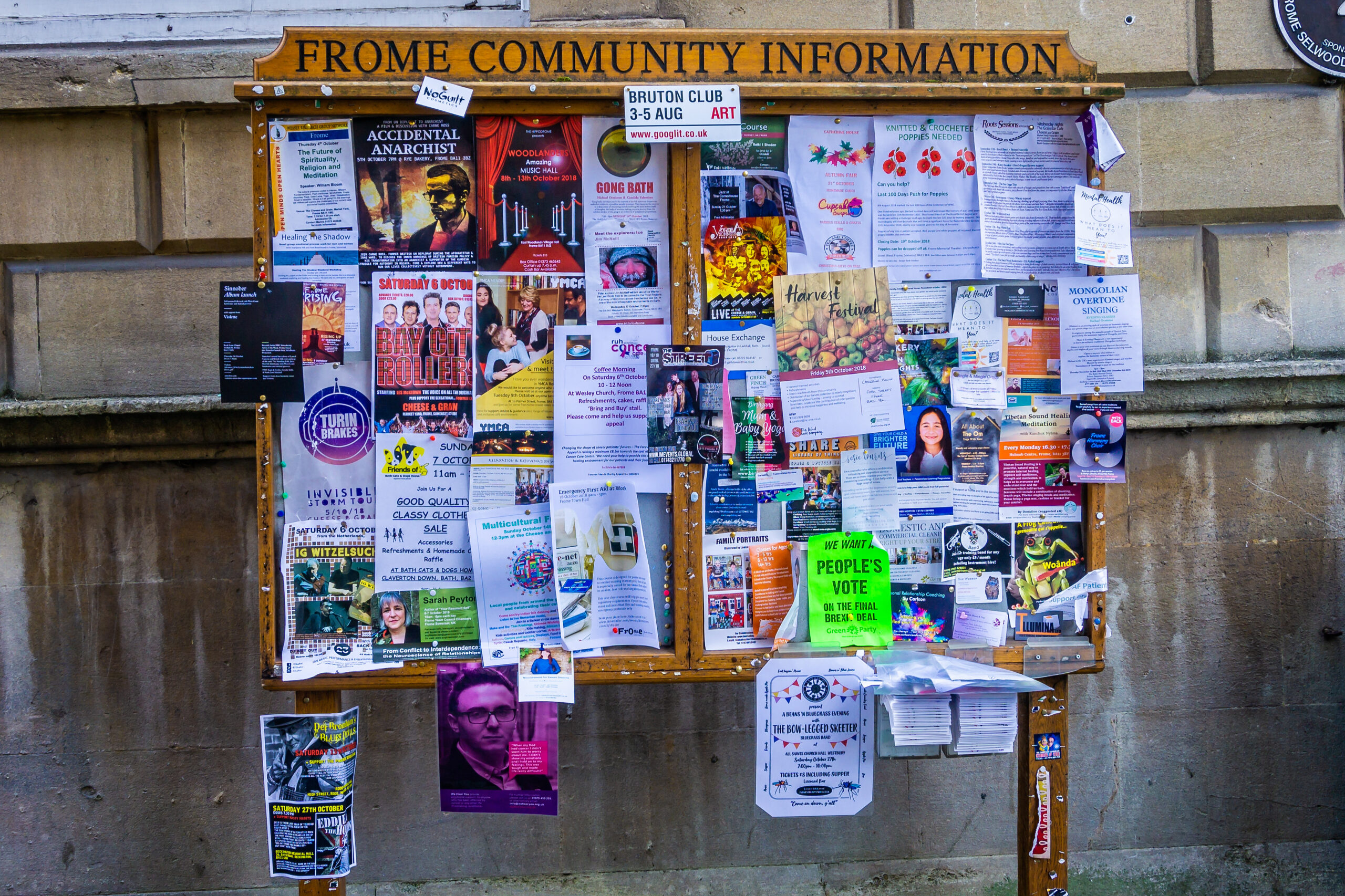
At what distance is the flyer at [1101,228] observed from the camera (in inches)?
98.0

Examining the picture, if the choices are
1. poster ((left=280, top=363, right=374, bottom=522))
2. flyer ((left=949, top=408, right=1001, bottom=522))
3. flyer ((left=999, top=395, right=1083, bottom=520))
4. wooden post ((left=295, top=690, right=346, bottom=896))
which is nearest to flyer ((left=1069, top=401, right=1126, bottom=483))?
flyer ((left=999, top=395, right=1083, bottom=520))

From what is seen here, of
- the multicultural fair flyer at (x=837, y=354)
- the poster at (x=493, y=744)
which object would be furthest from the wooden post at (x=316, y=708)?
the multicultural fair flyer at (x=837, y=354)

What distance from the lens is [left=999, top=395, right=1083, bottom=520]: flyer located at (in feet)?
8.48

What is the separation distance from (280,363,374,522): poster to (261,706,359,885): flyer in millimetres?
610

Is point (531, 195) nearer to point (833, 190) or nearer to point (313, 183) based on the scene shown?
point (313, 183)

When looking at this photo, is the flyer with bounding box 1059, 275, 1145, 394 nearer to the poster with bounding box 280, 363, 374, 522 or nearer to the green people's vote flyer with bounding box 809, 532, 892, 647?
the green people's vote flyer with bounding box 809, 532, 892, 647

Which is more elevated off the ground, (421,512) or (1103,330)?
(1103,330)

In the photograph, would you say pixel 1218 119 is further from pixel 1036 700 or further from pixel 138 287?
pixel 138 287

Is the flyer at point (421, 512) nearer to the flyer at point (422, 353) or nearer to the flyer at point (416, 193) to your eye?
the flyer at point (422, 353)

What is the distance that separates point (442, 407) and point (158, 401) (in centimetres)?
145

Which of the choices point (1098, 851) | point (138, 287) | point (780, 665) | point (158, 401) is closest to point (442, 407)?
point (780, 665)

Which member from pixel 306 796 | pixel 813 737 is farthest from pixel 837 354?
pixel 306 796

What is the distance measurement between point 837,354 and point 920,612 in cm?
81

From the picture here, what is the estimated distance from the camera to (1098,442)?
256 cm
